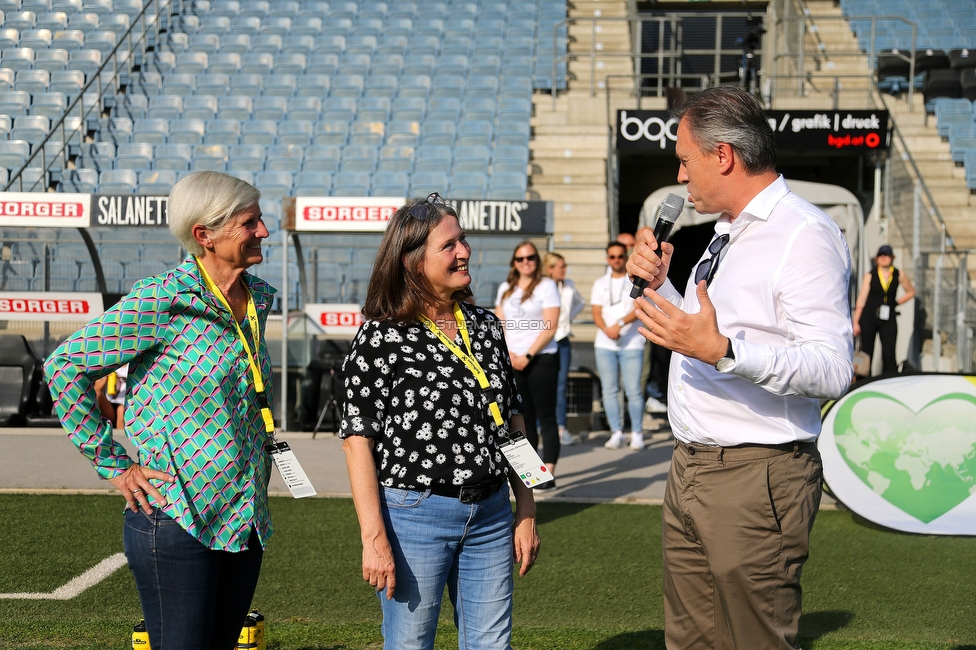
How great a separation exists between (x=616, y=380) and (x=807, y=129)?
268 inches

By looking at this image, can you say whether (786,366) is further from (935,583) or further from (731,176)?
(935,583)

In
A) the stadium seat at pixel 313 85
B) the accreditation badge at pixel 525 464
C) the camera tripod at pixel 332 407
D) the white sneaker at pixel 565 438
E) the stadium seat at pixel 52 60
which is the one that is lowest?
the white sneaker at pixel 565 438

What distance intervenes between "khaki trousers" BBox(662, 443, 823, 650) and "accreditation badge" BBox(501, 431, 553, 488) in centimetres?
44

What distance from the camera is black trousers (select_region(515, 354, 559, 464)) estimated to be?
24.1 feet

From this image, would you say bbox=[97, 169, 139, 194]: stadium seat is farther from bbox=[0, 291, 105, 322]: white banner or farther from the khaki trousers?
the khaki trousers

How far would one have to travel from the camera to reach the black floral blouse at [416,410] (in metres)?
2.77

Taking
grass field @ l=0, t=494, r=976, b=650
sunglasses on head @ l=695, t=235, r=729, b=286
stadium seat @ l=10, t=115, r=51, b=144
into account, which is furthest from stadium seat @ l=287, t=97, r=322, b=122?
sunglasses on head @ l=695, t=235, r=729, b=286

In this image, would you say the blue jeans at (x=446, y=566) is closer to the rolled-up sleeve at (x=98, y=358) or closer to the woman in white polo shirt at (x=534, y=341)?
the rolled-up sleeve at (x=98, y=358)

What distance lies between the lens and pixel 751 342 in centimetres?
251

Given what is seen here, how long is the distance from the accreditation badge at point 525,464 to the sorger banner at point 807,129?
12.1m

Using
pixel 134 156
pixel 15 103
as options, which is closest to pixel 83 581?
pixel 134 156

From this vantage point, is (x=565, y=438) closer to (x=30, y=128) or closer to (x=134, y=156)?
(x=134, y=156)

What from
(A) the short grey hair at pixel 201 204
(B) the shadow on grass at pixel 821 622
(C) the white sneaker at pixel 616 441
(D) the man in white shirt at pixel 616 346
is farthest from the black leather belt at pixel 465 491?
(C) the white sneaker at pixel 616 441

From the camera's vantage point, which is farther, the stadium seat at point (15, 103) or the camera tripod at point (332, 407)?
the stadium seat at point (15, 103)
